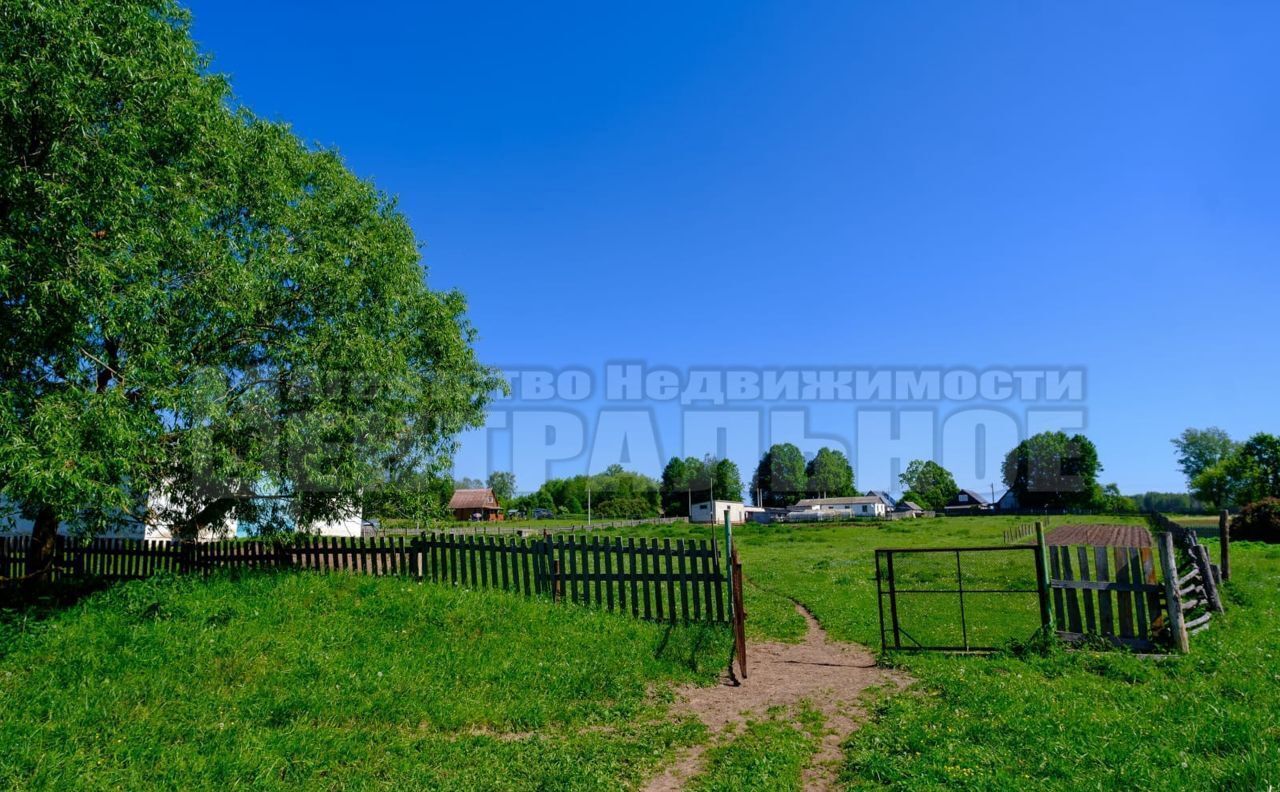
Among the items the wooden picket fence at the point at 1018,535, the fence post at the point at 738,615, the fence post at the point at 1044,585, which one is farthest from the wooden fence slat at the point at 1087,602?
the wooden picket fence at the point at 1018,535

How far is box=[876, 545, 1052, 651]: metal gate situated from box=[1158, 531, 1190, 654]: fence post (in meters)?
1.44

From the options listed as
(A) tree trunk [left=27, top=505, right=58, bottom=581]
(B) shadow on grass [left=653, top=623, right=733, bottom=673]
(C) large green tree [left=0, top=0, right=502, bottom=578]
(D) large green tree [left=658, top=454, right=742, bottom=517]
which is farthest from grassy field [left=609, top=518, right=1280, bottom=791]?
(D) large green tree [left=658, top=454, right=742, bottom=517]

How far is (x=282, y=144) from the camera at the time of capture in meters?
14.0

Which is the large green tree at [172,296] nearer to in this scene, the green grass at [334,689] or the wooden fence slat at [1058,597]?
the green grass at [334,689]

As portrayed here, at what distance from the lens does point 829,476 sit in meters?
138

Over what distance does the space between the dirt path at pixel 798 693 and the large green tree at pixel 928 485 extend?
12281 centimetres

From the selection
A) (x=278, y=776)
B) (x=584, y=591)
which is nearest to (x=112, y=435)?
(x=278, y=776)

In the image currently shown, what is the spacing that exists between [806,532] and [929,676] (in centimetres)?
4678

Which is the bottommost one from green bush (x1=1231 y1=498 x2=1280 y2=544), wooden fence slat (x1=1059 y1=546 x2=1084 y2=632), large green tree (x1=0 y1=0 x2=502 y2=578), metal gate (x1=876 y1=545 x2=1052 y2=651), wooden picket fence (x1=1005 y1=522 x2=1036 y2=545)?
wooden picket fence (x1=1005 y1=522 x2=1036 y2=545)

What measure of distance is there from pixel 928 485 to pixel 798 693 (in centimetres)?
14241

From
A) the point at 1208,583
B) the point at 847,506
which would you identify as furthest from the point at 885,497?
the point at 1208,583

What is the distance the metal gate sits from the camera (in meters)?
10.3

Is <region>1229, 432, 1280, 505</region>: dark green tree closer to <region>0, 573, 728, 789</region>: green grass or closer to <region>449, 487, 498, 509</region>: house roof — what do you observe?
<region>449, 487, 498, 509</region>: house roof

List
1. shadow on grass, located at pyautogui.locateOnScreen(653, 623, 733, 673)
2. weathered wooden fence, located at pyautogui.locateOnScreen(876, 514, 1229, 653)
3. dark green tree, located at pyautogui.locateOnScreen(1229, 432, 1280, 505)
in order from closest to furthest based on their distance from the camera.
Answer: weathered wooden fence, located at pyautogui.locateOnScreen(876, 514, 1229, 653) → shadow on grass, located at pyautogui.locateOnScreen(653, 623, 733, 673) → dark green tree, located at pyautogui.locateOnScreen(1229, 432, 1280, 505)
